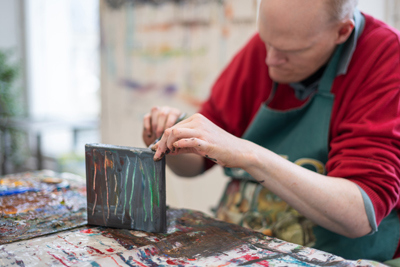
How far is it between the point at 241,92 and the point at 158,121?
1.01ft

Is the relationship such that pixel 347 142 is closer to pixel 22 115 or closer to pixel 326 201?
pixel 326 201

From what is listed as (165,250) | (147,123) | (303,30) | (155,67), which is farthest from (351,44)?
(155,67)

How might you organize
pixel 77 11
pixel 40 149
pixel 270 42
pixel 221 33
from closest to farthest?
pixel 270 42 → pixel 221 33 → pixel 40 149 → pixel 77 11

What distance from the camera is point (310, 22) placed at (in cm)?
84

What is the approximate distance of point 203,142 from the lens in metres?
0.73

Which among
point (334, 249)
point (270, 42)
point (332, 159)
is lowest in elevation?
point (334, 249)

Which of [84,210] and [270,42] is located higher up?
[270,42]

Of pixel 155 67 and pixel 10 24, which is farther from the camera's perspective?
pixel 10 24

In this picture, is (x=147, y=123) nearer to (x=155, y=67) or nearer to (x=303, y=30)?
(x=303, y=30)

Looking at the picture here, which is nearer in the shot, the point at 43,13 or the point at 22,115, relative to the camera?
the point at 22,115

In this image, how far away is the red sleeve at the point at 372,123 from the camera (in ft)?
2.63

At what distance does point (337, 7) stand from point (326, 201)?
1.44 ft

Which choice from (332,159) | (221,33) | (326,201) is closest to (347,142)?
(332,159)

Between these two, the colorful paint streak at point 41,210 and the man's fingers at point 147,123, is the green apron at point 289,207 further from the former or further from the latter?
the colorful paint streak at point 41,210
